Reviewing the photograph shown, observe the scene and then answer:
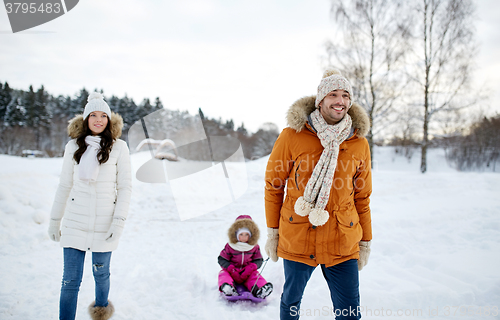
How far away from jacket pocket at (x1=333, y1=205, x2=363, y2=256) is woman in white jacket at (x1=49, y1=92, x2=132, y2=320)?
1.78 meters

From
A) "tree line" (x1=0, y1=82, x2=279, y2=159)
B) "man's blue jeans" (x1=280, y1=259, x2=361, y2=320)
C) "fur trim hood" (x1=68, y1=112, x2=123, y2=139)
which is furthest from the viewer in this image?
"tree line" (x1=0, y1=82, x2=279, y2=159)

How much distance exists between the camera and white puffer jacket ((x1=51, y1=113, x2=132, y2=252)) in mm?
2140

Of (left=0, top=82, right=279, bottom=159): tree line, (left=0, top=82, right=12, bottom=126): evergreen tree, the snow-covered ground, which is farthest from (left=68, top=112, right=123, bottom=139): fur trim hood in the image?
(left=0, top=82, right=12, bottom=126): evergreen tree

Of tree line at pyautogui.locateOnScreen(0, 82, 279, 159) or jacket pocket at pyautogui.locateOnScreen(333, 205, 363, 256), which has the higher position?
tree line at pyautogui.locateOnScreen(0, 82, 279, 159)

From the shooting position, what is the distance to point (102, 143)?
2.29 metres

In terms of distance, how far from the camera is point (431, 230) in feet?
15.6

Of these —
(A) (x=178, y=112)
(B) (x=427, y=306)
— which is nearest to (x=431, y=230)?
(B) (x=427, y=306)

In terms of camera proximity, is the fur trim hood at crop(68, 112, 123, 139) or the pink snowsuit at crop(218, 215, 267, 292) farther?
the pink snowsuit at crop(218, 215, 267, 292)

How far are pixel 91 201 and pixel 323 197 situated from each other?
1899 millimetres

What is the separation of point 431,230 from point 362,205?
151 inches

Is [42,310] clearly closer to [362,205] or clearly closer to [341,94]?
[362,205]

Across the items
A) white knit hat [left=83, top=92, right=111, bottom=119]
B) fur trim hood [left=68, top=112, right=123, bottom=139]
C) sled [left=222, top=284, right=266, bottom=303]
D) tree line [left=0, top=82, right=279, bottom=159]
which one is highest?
tree line [left=0, top=82, right=279, bottom=159]

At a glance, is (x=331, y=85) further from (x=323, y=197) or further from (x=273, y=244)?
(x=273, y=244)

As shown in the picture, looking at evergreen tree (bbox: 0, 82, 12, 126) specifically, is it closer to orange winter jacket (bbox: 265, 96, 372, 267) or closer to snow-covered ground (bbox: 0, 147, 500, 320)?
snow-covered ground (bbox: 0, 147, 500, 320)
